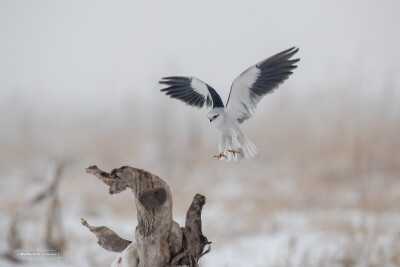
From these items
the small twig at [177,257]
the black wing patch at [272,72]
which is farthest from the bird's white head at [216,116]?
the small twig at [177,257]

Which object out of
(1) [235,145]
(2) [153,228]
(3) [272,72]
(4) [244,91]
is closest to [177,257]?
(2) [153,228]

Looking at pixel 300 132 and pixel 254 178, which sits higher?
pixel 300 132

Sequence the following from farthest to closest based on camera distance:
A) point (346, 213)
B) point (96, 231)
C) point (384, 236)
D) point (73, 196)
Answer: point (73, 196), point (346, 213), point (384, 236), point (96, 231)

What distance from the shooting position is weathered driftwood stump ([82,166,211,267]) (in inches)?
40.3

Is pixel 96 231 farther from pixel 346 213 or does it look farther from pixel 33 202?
pixel 346 213

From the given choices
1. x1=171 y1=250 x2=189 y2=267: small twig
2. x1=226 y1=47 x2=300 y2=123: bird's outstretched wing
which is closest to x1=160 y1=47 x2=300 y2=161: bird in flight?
x1=226 y1=47 x2=300 y2=123: bird's outstretched wing

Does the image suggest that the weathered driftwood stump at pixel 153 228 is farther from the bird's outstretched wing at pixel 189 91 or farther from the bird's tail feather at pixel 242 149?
the bird's outstretched wing at pixel 189 91

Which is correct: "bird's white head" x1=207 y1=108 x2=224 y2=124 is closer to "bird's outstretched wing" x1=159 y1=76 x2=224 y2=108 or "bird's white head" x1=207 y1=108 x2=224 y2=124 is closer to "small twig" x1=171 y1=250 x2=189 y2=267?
"bird's outstretched wing" x1=159 y1=76 x2=224 y2=108

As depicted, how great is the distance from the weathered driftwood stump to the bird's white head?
0.25m

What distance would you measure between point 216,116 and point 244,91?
266 millimetres

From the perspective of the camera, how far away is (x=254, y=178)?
7543 mm

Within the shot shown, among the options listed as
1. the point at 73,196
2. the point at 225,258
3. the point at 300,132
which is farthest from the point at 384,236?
the point at 73,196

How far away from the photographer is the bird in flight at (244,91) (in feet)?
4.03

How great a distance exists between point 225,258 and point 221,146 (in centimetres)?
260
